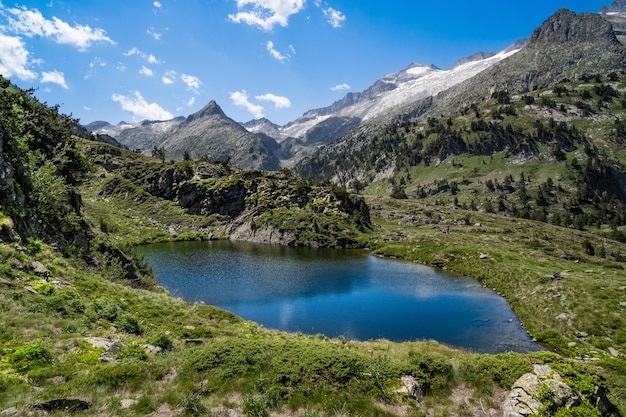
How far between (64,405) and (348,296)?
5037 cm

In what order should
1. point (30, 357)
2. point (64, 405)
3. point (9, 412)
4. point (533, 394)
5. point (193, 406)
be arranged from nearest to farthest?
point (9, 412)
point (64, 405)
point (193, 406)
point (30, 357)
point (533, 394)

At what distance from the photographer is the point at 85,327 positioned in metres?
18.5

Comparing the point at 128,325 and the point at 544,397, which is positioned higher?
the point at 128,325

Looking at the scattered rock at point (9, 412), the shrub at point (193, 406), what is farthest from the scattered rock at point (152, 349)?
the scattered rock at point (9, 412)

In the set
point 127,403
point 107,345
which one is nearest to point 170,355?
point 107,345

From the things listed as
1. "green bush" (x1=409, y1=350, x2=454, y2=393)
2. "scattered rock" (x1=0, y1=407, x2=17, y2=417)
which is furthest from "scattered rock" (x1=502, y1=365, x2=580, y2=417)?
"scattered rock" (x1=0, y1=407, x2=17, y2=417)

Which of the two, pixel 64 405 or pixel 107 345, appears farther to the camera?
pixel 107 345

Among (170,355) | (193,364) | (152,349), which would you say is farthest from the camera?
(152,349)

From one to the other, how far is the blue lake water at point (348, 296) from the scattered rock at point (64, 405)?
1264 inches

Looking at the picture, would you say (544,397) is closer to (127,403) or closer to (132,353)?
(127,403)

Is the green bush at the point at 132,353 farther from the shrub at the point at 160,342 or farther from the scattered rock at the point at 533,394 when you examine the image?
the scattered rock at the point at 533,394

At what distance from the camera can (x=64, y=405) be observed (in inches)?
463

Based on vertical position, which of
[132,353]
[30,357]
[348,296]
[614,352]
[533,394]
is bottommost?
[348,296]

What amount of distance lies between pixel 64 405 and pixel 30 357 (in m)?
3.64
